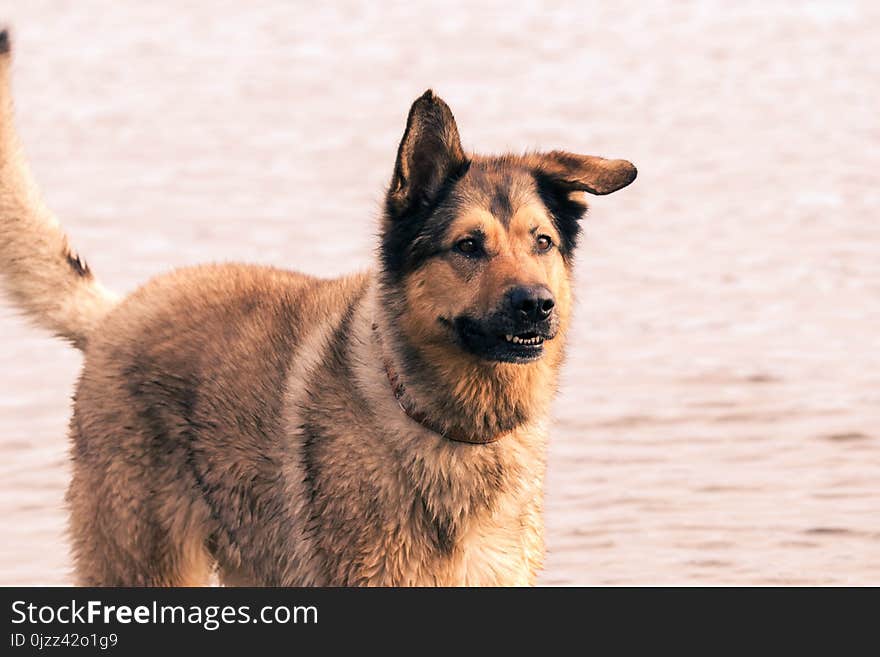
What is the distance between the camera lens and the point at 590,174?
261 inches

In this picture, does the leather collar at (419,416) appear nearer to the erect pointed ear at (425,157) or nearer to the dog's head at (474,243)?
the dog's head at (474,243)

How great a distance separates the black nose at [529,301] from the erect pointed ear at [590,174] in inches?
28.2

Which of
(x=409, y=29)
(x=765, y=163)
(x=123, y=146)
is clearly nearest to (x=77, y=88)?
(x=123, y=146)

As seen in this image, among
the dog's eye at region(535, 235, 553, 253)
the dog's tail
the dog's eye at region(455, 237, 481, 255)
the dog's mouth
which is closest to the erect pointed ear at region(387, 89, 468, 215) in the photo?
the dog's eye at region(455, 237, 481, 255)

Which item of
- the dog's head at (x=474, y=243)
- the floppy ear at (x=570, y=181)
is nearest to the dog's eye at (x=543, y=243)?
the dog's head at (x=474, y=243)

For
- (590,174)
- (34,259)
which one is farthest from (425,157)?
(34,259)

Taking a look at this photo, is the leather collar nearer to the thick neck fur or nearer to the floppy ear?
the thick neck fur

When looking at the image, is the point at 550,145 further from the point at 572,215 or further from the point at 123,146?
the point at 572,215

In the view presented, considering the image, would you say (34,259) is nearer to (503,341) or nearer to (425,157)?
(425,157)

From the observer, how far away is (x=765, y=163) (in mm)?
17688

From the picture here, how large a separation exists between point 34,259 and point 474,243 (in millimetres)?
1981

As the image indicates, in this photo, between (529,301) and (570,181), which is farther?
(570,181)

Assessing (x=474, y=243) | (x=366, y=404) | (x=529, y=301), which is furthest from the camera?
(x=366, y=404)

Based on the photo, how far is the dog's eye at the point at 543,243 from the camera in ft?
20.8
